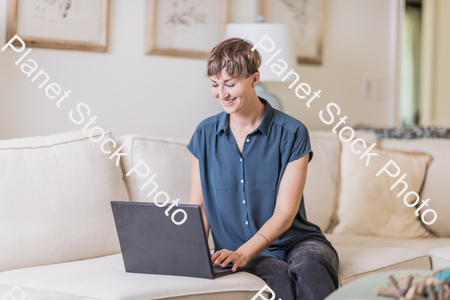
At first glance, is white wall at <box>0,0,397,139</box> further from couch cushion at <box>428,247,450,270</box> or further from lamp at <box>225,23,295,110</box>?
couch cushion at <box>428,247,450,270</box>

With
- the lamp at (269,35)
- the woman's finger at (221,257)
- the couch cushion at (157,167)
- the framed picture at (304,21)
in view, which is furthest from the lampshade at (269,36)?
the woman's finger at (221,257)

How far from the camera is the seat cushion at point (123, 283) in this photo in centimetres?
131

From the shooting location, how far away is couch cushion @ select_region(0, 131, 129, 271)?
5.35 ft

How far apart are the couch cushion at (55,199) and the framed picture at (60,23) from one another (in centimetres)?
50

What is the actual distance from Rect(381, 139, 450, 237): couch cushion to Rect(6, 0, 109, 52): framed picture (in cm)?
158

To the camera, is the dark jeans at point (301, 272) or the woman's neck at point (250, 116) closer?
the dark jeans at point (301, 272)

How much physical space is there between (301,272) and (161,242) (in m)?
0.41

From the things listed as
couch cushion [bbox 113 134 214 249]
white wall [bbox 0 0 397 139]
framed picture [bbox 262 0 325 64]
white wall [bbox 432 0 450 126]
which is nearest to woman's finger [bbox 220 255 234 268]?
couch cushion [bbox 113 134 214 249]

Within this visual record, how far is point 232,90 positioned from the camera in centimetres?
158

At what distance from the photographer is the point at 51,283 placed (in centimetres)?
142

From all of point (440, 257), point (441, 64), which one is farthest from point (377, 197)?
point (441, 64)

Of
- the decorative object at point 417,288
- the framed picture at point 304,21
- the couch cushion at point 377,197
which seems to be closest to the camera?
the decorative object at point 417,288

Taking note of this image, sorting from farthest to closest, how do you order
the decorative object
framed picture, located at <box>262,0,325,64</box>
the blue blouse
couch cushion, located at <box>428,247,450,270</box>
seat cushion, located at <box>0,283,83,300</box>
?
framed picture, located at <box>262,0,325,64</box> → couch cushion, located at <box>428,247,450,270</box> → the blue blouse → seat cushion, located at <box>0,283,83,300</box> → the decorative object

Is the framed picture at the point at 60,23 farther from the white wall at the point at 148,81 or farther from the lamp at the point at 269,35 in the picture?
the lamp at the point at 269,35
